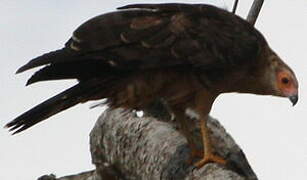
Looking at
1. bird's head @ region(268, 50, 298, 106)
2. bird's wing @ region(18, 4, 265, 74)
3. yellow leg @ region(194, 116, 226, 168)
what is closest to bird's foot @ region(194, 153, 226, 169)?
yellow leg @ region(194, 116, 226, 168)

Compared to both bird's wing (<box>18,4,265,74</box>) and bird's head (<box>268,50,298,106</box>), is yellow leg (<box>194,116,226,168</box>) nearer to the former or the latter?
bird's wing (<box>18,4,265,74</box>)

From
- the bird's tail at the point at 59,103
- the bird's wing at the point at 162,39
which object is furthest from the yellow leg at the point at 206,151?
the bird's tail at the point at 59,103

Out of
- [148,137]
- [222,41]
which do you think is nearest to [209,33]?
[222,41]

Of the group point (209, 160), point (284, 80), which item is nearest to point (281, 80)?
point (284, 80)

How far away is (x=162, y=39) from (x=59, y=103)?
0.88 m

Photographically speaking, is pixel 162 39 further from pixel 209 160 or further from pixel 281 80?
pixel 281 80

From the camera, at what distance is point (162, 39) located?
220 inches

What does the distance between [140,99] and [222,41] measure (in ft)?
2.34

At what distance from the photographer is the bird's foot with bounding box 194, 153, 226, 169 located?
494 centimetres

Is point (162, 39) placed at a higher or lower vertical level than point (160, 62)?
higher

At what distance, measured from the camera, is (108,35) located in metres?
5.37

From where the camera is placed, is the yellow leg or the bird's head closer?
the yellow leg

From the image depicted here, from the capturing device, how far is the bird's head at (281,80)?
257 inches

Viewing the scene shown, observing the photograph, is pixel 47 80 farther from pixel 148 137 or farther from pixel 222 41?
pixel 222 41
